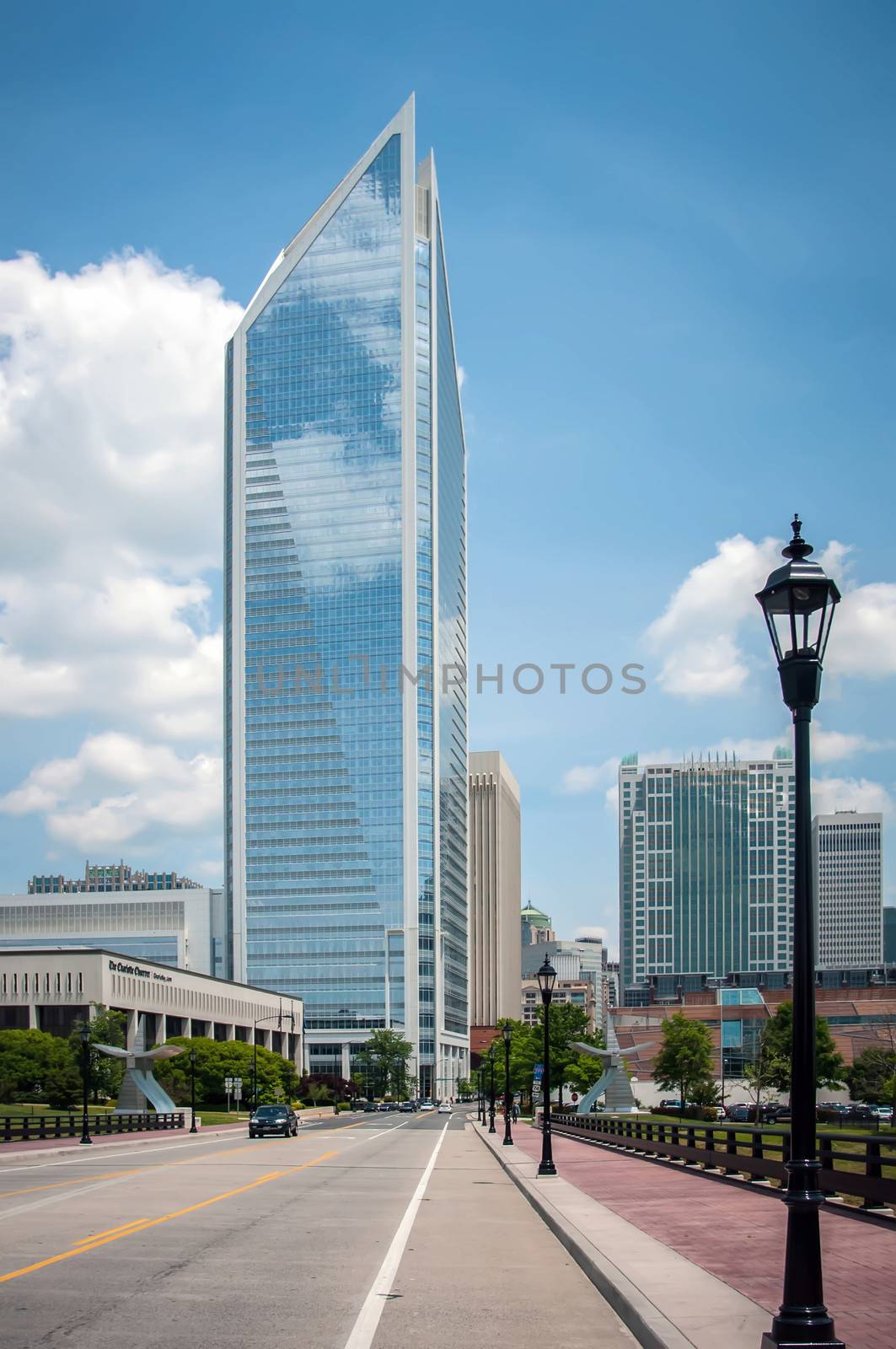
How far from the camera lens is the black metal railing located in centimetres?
6106

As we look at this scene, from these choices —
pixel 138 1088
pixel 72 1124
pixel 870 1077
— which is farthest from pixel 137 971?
pixel 72 1124

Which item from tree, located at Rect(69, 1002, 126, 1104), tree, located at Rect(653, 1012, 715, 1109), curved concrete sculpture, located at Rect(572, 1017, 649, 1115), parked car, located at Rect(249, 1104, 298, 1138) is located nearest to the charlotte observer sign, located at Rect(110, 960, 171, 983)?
tree, located at Rect(69, 1002, 126, 1104)

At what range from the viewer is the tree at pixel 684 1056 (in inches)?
4486

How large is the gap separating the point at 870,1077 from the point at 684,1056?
2807 cm

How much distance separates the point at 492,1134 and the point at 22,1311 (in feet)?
213

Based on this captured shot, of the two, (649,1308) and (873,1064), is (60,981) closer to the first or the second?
(873,1064)

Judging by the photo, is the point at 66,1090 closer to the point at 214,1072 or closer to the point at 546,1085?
the point at 214,1072

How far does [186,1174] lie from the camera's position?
119ft

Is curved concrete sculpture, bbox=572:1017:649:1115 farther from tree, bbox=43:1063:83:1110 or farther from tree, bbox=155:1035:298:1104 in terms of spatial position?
tree, bbox=155:1035:298:1104

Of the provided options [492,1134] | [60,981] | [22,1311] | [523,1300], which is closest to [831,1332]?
[523,1300]

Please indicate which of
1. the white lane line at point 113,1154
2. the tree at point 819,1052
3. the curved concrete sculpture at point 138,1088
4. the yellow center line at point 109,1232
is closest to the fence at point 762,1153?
the yellow center line at point 109,1232

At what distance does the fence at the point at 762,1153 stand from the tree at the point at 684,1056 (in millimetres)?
48163

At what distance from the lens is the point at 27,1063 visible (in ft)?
356

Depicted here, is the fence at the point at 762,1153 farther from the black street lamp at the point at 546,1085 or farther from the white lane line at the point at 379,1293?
the white lane line at the point at 379,1293
